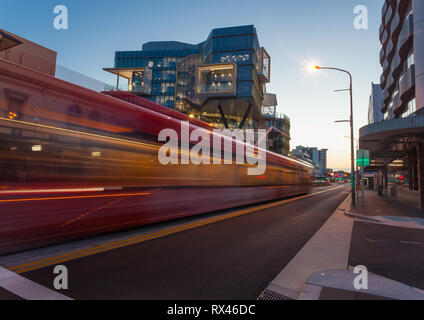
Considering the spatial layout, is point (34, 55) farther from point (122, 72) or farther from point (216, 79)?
point (122, 72)

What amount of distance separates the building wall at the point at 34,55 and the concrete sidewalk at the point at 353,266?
16.4m

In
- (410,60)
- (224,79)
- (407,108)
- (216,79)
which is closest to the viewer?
(410,60)

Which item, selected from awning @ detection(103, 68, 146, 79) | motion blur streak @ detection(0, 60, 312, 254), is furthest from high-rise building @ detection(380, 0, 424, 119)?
awning @ detection(103, 68, 146, 79)

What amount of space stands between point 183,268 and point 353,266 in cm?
311

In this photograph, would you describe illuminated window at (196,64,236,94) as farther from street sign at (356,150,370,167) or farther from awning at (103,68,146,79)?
street sign at (356,150,370,167)

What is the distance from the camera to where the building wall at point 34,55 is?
14505mm

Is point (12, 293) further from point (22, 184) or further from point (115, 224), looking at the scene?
point (115, 224)

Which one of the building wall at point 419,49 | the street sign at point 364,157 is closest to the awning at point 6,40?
the street sign at point 364,157

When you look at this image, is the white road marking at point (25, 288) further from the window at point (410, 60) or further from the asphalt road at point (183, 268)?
the window at point (410, 60)

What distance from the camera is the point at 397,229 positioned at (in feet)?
28.3

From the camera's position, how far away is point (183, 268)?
4.20 m

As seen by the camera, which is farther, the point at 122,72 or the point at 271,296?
the point at 122,72

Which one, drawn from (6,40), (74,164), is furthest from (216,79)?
(74,164)
